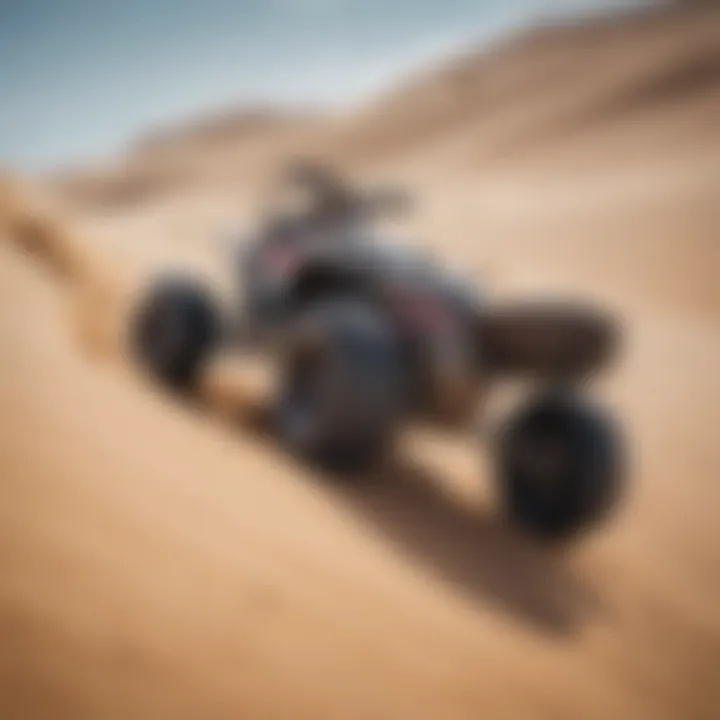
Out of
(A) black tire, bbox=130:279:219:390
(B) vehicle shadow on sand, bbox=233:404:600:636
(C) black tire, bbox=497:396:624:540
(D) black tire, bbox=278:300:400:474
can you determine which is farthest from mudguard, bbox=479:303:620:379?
(A) black tire, bbox=130:279:219:390

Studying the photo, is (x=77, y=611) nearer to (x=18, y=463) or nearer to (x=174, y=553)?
(x=174, y=553)

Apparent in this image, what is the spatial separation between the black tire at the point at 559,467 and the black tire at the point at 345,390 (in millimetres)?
400

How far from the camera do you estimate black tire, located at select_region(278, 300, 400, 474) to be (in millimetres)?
2344

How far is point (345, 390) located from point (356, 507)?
0.35m

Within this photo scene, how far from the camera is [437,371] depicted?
2.42 metres

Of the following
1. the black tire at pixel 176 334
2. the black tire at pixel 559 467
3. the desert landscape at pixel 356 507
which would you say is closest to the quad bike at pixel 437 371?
the black tire at pixel 559 467

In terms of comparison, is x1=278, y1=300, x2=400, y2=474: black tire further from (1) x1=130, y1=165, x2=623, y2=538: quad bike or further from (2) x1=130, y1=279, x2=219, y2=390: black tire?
(2) x1=130, y1=279, x2=219, y2=390: black tire

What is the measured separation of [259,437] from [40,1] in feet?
4.60

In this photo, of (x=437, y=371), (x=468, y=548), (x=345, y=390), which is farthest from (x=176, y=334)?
(x=468, y=548)

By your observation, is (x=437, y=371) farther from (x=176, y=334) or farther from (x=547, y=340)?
(x=176, y=334)

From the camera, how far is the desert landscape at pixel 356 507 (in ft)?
3.99

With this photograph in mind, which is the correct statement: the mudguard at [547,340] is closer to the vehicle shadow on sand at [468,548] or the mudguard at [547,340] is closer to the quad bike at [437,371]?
the quad bike at [437,371]

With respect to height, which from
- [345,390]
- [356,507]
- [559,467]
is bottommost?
[356,507]

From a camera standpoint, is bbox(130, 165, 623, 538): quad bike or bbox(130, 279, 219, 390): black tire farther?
bbox(130, 279, 219, 390): black tire
